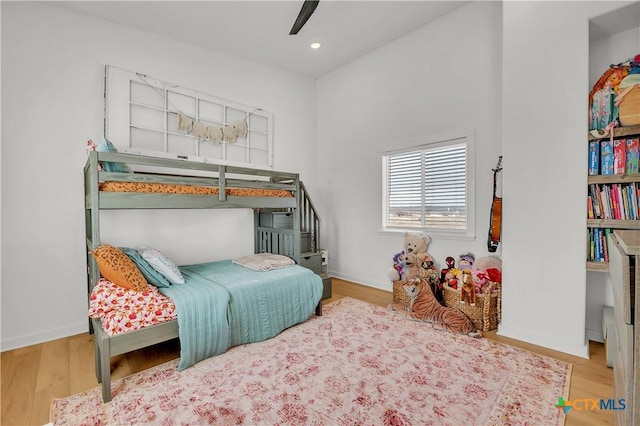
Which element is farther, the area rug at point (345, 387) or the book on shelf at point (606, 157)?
the book on shelf at point (606, 157)

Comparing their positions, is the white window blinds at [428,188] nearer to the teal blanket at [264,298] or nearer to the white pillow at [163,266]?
the teal blanket at [264,298]

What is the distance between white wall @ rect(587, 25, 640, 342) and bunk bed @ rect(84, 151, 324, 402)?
7.51 feet

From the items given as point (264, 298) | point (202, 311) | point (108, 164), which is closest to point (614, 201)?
point (264, 298)

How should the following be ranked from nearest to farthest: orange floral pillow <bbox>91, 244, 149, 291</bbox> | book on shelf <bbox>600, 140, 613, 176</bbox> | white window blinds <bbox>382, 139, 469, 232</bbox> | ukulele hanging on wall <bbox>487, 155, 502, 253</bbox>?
orange floral pillow <bbox>91, 244, 149, 291</bbox> → book on shelf <bbox>600, 140, 613, 176</bbox> → ukulele hanging on wall <bbox>487, 155, 502, 253</bbox> → white window blinds <bbox>382, 139, 469, 232</bbox>

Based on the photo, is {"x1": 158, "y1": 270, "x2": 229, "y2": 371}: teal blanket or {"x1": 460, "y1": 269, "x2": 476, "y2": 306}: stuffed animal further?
{"x1": 460, "y1": 269, "x2": 476, "y2": 306}: stuffed animal

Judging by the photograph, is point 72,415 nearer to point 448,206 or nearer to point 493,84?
point 448,206

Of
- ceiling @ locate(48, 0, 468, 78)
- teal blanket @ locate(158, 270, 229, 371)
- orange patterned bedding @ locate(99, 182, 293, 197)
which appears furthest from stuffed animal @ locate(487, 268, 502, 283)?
ceiling @ locate(48, 0, 468, 78)

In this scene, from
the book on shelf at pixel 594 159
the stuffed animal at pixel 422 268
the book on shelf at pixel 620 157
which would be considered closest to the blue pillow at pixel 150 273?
the stuffed animal at pixel 422 268

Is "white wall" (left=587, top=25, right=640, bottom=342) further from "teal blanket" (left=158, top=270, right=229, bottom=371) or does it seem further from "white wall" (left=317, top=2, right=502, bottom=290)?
"teal blanket" (left=158, top=270, right=229, bottom=371)

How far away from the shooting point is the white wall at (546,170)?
2119 mm

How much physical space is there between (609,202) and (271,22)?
3476 millimetres

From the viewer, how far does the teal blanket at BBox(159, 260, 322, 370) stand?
2.03 meters

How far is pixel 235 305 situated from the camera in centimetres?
227

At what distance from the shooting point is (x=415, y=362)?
2.04m
